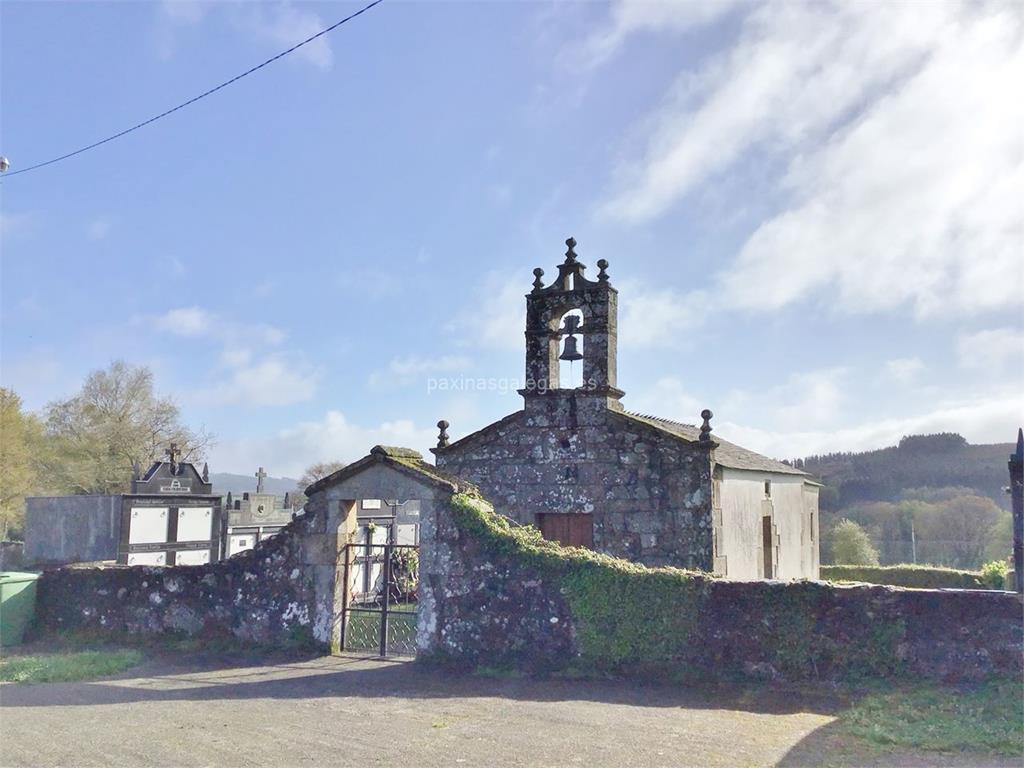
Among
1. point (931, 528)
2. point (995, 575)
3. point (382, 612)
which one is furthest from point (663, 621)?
point (931, 528)

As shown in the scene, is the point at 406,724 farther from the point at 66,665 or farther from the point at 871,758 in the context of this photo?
the point at 66,665

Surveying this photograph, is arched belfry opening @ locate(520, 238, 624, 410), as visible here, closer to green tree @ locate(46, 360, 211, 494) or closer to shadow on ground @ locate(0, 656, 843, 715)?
shadow on ground @ locate(0, 656, 843, 715)

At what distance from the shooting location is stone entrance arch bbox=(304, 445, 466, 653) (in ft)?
32.0

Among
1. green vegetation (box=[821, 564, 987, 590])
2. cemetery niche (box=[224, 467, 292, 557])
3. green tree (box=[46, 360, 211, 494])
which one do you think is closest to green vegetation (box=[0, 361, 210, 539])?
green tree (box=[46, 360, 211, 494])

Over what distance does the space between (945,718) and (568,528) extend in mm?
6970

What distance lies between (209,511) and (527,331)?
30.6 feet

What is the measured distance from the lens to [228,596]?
10.4 m

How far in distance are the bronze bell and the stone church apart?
0.06ft

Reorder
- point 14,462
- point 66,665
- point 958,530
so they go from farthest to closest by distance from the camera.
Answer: point 958,530, point 14,462, point 66,665

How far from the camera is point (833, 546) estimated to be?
105 feet

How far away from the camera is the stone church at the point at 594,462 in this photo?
1205 cm

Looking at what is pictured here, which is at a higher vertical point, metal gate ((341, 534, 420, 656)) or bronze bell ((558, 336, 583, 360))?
bronze bell ((558, 336, 583, 360))

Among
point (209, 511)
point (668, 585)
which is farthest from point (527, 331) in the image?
point (209, 511)

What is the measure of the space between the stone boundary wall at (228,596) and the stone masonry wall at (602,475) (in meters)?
3.97
